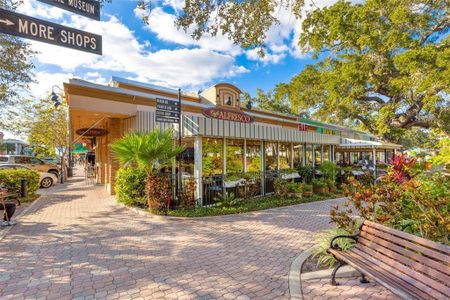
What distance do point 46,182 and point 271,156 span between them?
43.2 ft

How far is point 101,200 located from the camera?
1033 centimetres

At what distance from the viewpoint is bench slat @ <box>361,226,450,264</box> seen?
258cm

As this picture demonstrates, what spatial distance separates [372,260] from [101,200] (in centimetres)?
982

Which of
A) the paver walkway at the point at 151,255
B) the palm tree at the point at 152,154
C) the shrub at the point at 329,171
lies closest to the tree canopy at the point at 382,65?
the shrub at the point at 329,171

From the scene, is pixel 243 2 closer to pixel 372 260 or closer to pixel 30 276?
pixel 372 260

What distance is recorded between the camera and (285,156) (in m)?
12.5

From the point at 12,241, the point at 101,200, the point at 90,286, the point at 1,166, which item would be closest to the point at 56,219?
the point at 12,241

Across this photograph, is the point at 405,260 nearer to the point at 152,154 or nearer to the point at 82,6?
the point at 82,6

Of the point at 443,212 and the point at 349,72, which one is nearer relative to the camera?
the point at 443,212

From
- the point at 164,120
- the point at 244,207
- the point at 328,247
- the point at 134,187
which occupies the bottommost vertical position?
the point at 244,207

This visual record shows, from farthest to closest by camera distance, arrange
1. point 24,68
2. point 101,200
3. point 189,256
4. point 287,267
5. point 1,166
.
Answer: point 1,166 → point 24,68 → point 101,200 → point 189,256 → point 287,267

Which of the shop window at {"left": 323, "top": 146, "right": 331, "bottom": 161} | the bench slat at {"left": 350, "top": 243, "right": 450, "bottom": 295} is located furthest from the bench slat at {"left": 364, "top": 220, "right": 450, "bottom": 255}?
the shop window at {"left": 323, "top": 146, "right": 331, "bottom": 161}

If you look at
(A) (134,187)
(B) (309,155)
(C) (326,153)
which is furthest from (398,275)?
(C) (326,153)

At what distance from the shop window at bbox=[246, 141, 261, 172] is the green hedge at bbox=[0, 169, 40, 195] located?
9.21 metres
